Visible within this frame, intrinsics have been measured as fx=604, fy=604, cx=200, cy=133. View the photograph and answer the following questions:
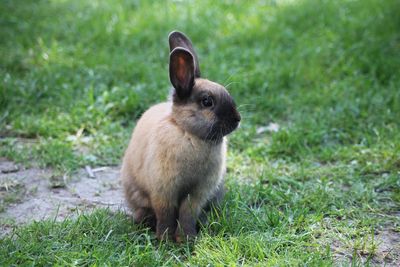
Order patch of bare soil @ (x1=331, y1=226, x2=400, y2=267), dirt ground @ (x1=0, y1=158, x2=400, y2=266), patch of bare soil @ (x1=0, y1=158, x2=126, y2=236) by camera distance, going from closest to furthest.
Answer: patch of bare soil @ (x1=331, y1=226, x2=400, y2=267) < dirt ground @ (x1=0, y1=158, x2=400, y2=266) < patch of bare soil @ (x1=0, y1=158, x2=126, y2=236)

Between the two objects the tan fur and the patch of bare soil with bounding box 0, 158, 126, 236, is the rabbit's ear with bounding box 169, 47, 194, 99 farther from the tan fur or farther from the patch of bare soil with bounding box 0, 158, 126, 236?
the patch of bare soil with bounding box 0, 158, 126, 236

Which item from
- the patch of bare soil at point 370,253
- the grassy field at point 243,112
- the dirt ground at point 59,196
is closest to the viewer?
the patch of bare soil at point 370,253

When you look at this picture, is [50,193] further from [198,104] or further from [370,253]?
[370,253]

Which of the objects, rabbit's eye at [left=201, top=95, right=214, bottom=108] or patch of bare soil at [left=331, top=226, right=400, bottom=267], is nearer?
patch of bare soil at [left=331, top=226, right=400, bottom=267]

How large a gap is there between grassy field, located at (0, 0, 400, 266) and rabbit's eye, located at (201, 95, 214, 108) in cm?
70

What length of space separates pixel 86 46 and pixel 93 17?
746 millimetres

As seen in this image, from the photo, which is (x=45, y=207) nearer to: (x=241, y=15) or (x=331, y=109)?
(x=331, y=109)

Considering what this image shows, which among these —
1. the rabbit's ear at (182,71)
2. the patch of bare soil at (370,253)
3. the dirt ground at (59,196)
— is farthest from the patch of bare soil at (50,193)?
the patch of bare soil at (370,253)

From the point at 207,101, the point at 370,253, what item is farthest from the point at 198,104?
the point at 370,253

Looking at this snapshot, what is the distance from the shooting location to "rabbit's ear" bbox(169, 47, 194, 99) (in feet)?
12.1

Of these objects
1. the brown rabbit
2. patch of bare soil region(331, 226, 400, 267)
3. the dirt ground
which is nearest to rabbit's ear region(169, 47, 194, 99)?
the brown rabbit

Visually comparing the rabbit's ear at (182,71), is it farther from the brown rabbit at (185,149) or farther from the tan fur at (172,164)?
the tan fur at (172,164)

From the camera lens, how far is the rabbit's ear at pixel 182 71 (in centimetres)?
368

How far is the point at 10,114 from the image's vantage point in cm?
552
